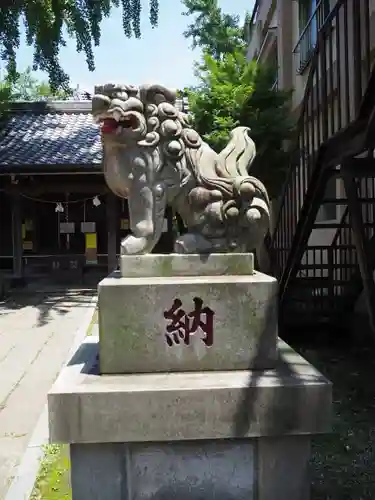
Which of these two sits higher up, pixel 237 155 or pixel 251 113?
pixel 251 113

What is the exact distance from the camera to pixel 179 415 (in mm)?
2568

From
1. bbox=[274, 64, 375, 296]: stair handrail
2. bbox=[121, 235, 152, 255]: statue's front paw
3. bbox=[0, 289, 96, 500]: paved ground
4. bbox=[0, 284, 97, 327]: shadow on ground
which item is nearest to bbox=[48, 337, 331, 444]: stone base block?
bbox=[121, 235, 152, 255]: statue's front paw

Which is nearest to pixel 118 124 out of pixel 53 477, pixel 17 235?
pixel 53 477

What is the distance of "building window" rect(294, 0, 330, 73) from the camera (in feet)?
30.0

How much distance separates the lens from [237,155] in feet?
10.6

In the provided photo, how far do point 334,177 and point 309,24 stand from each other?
6030 millimetres

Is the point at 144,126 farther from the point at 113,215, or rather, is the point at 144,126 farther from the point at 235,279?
the point at 113,215

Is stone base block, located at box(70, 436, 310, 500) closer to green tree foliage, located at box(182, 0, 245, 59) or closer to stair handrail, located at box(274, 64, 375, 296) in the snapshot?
stair handrail, located at box(274, 64, 375, 296)

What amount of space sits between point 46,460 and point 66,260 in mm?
11489

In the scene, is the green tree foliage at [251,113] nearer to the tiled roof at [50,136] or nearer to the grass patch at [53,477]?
the tiled roof at [50,136]

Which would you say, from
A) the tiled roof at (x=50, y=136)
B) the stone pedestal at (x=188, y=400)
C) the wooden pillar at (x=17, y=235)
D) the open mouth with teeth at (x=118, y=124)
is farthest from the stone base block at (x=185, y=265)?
the wooden pillar at (x=17, y=235)

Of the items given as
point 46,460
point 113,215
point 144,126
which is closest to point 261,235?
point 144,126

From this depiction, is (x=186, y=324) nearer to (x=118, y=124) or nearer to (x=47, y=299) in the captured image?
(x=118, y=124)

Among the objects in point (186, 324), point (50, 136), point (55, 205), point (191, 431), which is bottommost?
point (191, 431)
